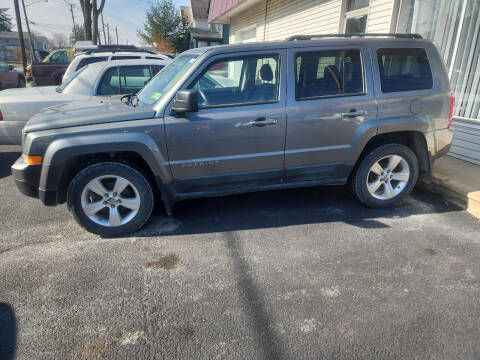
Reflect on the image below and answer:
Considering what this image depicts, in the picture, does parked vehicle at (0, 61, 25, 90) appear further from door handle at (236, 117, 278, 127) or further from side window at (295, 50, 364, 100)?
side window at (295, 50, 364, 100)

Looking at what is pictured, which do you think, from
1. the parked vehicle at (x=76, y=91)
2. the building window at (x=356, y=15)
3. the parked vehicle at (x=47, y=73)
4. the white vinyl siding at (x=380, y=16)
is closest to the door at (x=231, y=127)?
the parked vehicle at (x=76, y=91)

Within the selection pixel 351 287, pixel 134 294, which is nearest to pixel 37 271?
pixel 134 294

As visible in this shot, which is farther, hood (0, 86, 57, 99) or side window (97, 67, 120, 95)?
side window (97, 67, 120, 95)

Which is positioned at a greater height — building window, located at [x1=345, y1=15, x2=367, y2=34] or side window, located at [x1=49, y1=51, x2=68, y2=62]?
building window, located at [x1=345, y1=15, x2=367, y2=34]

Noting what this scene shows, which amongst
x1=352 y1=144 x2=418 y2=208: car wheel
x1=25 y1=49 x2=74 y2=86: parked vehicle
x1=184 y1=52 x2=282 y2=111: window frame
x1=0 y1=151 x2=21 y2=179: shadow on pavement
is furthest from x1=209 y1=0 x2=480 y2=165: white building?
x1=25 y1=49 x2=74 y2=86: parked vehicle

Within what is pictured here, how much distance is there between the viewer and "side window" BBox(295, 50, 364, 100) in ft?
11.5

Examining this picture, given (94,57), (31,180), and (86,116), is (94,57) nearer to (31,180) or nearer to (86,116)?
(86,116)

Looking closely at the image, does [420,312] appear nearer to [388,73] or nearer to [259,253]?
[259,253]

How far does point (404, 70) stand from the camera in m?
3.78

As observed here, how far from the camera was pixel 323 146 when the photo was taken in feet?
11.9

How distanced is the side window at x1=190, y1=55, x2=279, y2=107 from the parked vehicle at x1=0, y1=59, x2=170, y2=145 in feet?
8.71

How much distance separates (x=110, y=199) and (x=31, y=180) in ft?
2.44

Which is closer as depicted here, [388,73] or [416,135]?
[388,73]

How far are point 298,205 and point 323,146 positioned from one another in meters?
0.90
